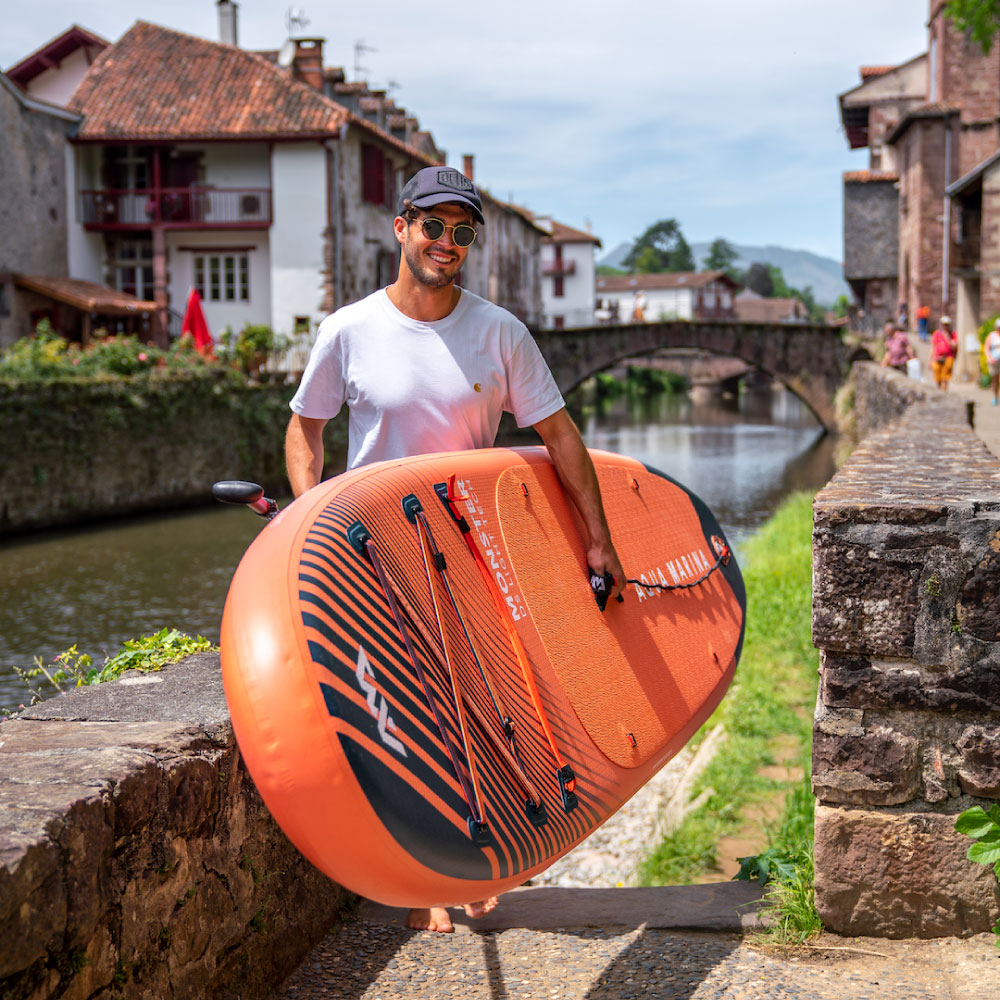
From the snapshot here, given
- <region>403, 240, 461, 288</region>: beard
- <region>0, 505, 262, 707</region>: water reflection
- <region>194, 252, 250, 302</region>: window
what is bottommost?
<region>0, 505, 262, 707</region>: water reflection

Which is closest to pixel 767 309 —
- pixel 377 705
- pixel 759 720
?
pixel 759 720

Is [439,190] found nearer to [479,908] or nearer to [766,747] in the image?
[479,908]

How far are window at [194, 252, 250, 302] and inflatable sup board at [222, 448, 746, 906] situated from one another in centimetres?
2696

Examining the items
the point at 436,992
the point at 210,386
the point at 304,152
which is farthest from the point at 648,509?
the point at 304,152

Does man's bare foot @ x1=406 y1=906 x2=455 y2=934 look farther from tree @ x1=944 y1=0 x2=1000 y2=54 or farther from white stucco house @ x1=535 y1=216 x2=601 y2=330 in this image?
white stucco house @ x1=535 y1=216 x2=601 y2=330

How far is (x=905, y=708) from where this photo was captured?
2.85 meters

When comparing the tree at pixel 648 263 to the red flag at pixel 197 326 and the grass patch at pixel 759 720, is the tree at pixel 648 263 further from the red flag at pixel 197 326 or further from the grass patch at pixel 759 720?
the grass patch at pixel 759 720

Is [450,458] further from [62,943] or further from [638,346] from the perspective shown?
[638,346]

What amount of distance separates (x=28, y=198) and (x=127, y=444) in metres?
9.73

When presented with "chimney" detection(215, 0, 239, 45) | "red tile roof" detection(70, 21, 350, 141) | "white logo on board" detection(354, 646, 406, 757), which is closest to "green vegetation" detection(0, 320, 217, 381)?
A: "red tile roof" detection(70, 21, 350, 141)

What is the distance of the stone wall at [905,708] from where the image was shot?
110 inches

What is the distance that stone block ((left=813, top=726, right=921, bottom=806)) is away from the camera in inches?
112

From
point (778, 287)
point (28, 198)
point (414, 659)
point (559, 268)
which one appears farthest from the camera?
point (778, 287)

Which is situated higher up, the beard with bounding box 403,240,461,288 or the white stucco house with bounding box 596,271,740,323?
the white stucco house with bounding box 596,271,740,323
